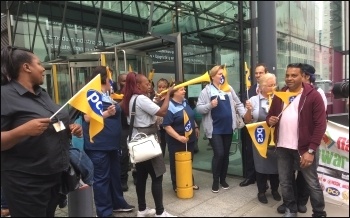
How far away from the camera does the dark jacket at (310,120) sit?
272 cm

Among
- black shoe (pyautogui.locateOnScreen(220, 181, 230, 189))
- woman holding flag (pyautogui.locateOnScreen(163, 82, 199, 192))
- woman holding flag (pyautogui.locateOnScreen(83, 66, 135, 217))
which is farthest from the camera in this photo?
black shoe (pyautogui.locateOnScreen(220, 181, 230, 189))

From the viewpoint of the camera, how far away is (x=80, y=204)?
89.4 inches

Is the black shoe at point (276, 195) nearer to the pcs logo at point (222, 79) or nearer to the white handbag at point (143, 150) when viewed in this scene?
the pcs logo at point (222, 79)

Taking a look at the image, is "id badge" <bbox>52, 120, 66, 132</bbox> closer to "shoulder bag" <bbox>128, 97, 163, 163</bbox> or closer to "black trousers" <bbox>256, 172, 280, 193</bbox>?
"shoulder bag" <bbox>128, 97, 163, 163</bbox>

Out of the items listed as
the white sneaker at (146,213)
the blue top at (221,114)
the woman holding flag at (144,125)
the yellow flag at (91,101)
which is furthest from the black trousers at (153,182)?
the blue top at (221,114)

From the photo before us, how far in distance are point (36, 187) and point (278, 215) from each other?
93.5 inches

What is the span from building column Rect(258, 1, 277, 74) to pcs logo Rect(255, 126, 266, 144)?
0.95 meters

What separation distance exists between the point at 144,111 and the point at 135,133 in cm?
26

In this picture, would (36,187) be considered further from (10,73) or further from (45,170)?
(10,73)

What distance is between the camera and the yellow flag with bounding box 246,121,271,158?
3293 millimetres

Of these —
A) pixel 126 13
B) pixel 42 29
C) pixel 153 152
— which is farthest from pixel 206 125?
pixel 42 29

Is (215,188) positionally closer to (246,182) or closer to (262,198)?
(246,182)

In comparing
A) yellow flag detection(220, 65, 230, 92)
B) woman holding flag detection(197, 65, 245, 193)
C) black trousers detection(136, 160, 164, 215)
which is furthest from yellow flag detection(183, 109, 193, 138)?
black trousers detection(136, 160, 164, 215)

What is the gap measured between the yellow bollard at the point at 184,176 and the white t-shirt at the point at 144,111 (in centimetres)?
77
